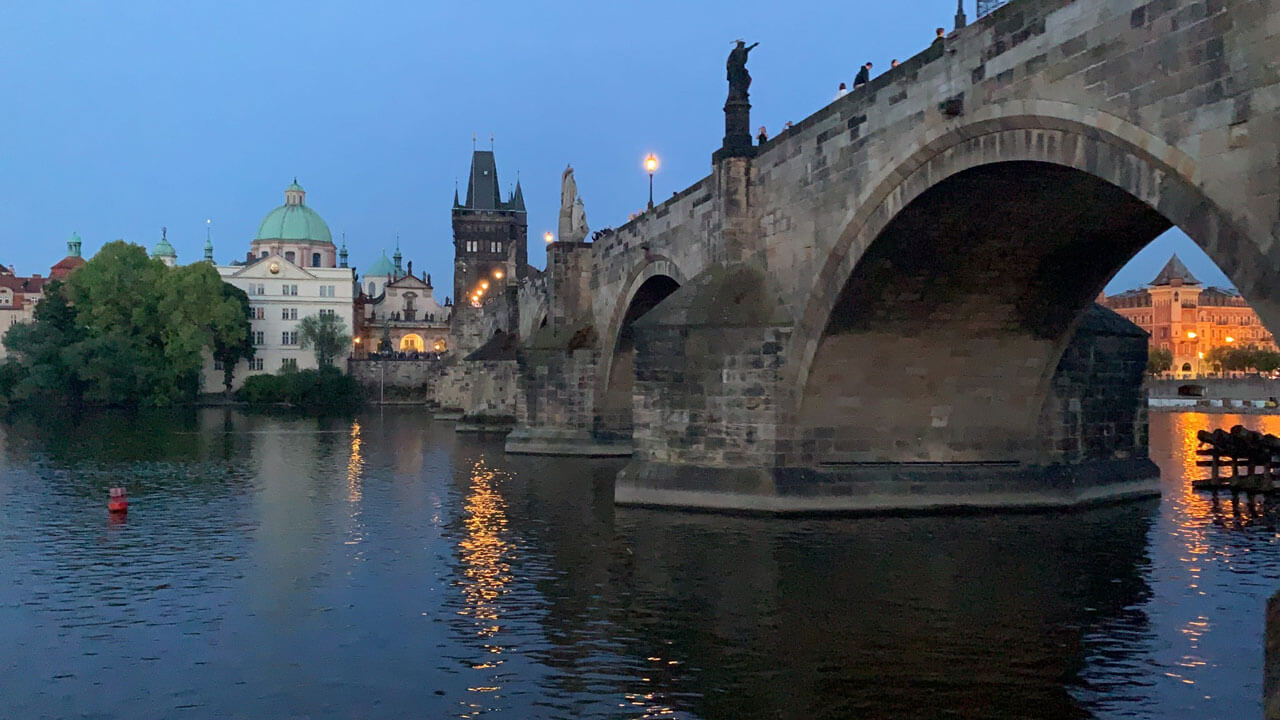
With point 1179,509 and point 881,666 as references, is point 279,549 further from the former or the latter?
point 1179,509

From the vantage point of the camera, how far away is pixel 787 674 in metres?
9.81

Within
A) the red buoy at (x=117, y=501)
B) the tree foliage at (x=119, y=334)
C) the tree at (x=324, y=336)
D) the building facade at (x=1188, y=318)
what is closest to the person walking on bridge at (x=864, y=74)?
the red buoy at (x=117, y=501)

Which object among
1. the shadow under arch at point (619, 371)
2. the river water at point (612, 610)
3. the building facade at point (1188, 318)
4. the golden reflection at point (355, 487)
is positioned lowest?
the river water at point (612, 610)

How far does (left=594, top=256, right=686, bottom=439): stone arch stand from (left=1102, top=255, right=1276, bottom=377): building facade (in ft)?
294

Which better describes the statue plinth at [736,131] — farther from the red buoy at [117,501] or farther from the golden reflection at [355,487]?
the red buoy at [117,501]

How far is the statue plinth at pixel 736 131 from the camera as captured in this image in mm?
20875

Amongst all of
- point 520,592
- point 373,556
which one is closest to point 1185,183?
point 520,592

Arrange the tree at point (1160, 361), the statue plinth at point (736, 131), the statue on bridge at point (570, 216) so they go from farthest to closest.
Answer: the tree at point (1160, 361) < the statue on bridge at point (570, 216) < the statue plinth at point (736, 131)

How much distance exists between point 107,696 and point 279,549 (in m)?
7.11

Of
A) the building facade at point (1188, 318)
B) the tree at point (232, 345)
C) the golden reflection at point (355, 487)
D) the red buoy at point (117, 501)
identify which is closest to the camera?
the golden reflection at point (355, 487)

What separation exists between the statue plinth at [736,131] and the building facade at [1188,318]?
9815 cm

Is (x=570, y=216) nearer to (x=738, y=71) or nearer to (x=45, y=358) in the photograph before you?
(x=738, y=71)

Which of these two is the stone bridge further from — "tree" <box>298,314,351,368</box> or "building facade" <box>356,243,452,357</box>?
"building facade" <box>356,243,452,357</box>

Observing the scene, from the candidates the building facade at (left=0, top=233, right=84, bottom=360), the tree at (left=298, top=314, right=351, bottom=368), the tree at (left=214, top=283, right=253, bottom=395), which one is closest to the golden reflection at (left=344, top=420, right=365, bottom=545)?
the tree at (left=214, top=283, right=253, bottom=395)
